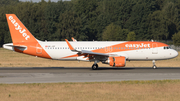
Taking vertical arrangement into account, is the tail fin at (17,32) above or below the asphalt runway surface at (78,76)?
above

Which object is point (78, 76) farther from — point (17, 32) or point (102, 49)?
point (17, 32)

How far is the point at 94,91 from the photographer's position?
1831 centimetres

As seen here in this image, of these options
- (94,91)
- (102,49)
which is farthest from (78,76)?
(102,49)

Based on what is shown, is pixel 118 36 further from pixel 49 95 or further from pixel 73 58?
pixel 49 95

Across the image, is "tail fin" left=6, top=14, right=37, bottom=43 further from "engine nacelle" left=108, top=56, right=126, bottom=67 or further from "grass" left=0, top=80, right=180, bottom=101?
"grass" left=0, top=80, right=180, bottom=101

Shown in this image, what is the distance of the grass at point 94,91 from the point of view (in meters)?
16.2

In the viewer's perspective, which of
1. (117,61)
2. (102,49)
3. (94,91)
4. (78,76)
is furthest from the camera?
(102,49)

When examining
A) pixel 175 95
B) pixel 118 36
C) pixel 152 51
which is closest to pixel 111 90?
pixel 175 95

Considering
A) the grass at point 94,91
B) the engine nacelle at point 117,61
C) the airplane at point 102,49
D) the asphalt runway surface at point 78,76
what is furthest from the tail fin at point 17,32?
the grass at point 94,91

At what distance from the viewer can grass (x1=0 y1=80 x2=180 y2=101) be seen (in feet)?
53.2

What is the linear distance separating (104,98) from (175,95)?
478 centimetres

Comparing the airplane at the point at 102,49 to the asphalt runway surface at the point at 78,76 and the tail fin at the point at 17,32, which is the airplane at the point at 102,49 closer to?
the tail fin at the point at 17,32

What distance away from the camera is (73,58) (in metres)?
34.6

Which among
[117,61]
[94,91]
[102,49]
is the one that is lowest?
[94,91]
